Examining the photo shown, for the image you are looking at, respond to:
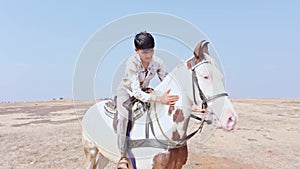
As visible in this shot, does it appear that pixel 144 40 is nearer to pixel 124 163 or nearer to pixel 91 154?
pixel 124 163

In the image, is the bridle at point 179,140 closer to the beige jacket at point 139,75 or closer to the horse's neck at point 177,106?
the horse's neck at point 177,106

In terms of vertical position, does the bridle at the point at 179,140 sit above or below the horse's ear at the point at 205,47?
below

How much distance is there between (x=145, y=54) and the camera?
3.46m

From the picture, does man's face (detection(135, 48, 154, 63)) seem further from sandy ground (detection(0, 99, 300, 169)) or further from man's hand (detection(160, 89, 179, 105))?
sandy ground (detection(0, 99, 300, 169))

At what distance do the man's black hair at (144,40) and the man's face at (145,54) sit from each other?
→ 4 cm

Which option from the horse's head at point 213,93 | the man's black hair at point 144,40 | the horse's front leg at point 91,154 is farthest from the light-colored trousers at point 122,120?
the horse's front leg at point 91,154

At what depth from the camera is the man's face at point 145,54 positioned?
3449mm

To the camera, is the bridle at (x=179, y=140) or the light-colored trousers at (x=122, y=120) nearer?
the bridle at (x=179, y=140)

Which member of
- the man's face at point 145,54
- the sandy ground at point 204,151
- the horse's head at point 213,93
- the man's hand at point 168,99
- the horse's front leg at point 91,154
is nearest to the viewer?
the horse's head at point 213,93

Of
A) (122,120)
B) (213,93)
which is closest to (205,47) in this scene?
(213,93)

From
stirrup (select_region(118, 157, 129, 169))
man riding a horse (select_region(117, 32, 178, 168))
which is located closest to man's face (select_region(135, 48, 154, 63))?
man riding a horse (select_region(117, 32, 178, 168))

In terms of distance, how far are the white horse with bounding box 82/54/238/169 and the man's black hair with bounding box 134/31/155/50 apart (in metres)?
0.42

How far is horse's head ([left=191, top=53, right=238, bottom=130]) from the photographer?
3151 millimetres

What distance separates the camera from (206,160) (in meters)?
8.72
